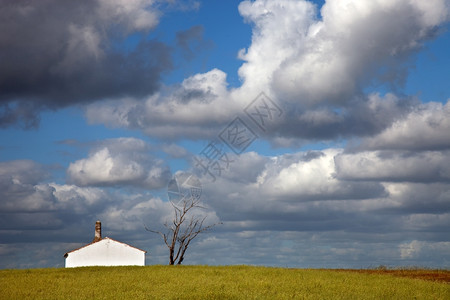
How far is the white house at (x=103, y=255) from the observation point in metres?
65.4

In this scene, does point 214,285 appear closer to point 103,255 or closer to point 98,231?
point 103,255

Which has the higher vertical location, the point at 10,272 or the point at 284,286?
the point at 10,272

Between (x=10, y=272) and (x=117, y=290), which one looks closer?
(x=117, y=290)

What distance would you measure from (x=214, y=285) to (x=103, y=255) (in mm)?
34066

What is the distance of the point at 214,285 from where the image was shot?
116ft

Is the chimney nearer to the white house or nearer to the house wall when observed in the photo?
the white house

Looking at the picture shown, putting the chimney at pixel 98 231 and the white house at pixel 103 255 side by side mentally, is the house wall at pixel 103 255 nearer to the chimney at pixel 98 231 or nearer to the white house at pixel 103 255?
the white house at pixel 103 255

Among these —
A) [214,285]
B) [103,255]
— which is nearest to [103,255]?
[103,255]

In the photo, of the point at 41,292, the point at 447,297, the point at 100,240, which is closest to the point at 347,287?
the point at 447,297

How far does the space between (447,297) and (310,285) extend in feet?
29.4

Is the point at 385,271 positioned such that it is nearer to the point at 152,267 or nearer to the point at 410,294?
the point at 410,294

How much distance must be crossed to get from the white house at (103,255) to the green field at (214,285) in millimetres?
18167

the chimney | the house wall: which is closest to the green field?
the house wall

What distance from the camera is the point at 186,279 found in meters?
39.4
